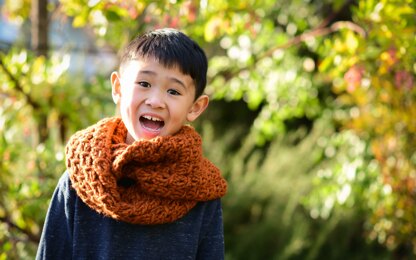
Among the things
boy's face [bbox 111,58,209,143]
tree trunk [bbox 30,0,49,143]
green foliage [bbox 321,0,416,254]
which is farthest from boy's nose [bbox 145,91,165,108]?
tree trunk [bbox 30,0,49,143]

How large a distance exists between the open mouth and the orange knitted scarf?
61 mm

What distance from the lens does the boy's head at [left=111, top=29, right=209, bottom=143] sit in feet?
5.12

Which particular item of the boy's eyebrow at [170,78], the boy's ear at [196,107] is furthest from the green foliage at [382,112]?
the boy's eyebrow at [170,78]

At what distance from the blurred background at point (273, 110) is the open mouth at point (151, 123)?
821 mm

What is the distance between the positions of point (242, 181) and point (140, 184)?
281 cm

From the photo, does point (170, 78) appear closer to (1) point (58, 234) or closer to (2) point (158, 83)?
(2) point (158, 83)

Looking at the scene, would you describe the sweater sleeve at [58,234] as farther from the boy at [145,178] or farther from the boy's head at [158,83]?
the boy's head at [158,83]

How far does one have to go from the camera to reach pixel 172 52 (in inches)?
61.9

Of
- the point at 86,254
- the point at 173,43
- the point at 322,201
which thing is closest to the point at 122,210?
the point at 86,254

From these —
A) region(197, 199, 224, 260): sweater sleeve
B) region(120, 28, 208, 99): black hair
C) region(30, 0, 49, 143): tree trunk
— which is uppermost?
region(30, 0, 49, 143): tree trunk

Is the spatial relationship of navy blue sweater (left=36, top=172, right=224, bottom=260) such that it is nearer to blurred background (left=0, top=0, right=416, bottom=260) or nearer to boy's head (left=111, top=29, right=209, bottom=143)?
boy's head (left=111, top=29, right=209, bottom=143)

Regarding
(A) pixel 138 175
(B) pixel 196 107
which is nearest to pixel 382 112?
(B) pixel 196 107

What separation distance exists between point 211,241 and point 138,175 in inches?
11.7

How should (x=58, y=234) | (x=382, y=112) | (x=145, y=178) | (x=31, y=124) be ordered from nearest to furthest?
(x=145, y=178), (x=58, y=234), (x=31, y=124), (x=382, y=112)
